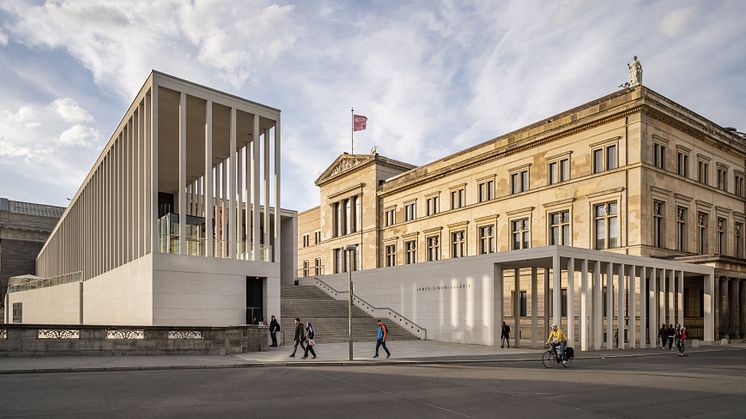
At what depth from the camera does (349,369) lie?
2266 centimetres


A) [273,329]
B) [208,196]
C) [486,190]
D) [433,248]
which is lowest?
[273,329]

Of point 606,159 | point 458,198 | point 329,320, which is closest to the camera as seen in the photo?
point 329,320

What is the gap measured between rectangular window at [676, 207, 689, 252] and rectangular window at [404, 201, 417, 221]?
26.8 m

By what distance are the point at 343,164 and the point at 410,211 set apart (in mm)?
12890

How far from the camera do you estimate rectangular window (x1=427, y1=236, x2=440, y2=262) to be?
206ft

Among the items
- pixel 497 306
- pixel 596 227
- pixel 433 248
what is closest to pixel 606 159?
pixel 596 227

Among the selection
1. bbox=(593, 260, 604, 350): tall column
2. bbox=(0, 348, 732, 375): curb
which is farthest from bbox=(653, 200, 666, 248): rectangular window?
bbox=(0, 348, 732, 375): curb

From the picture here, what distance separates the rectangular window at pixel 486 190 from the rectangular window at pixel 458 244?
406cm

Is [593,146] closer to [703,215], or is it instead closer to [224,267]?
[703,215]

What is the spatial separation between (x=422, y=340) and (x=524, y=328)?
12.9 metres

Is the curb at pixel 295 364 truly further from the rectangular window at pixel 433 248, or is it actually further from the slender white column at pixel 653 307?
the rectangular window at pixel 433 248

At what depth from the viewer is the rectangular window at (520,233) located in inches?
2069

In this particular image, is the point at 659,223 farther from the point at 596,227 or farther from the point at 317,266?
the point at 317,266

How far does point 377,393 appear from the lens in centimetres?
1576
